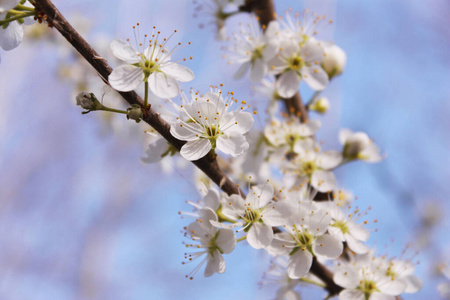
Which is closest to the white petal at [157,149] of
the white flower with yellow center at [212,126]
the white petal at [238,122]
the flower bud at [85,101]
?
the white flower with yellow center at [212,126]

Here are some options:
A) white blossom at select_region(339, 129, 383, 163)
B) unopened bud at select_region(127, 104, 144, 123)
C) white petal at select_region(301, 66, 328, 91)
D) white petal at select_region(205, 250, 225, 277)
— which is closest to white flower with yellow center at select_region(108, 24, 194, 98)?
unopened bud at select_region(127, 104, 144, 123)

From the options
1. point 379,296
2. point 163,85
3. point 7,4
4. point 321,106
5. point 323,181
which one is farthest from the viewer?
point 321,106

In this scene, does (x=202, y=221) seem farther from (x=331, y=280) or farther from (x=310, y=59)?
(x=310, y=59)

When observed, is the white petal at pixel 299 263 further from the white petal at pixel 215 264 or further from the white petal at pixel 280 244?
the white petal at pixel 215 264

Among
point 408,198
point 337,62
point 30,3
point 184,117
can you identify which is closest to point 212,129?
point 184,117

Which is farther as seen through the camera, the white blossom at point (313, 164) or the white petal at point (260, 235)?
the white blossom at point (313, 164)

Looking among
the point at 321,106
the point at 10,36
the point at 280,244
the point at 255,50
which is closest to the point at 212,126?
the point at 280,244

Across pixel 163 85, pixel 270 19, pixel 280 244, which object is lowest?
pixel 280 244

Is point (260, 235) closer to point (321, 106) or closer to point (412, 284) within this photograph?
point (412, 284)
